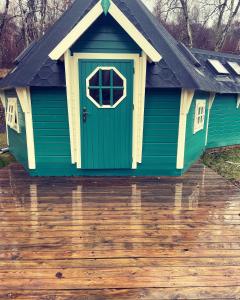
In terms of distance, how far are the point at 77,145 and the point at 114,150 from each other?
75 cm

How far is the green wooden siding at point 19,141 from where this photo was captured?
Answer: 5.74 m

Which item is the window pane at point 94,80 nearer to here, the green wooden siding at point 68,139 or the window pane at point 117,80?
the window pane at point 117,80

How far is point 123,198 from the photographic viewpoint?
178 inches

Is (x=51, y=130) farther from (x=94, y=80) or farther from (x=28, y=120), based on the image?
(x=94, y=80)

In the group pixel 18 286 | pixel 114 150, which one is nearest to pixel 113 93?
pixel 114 150

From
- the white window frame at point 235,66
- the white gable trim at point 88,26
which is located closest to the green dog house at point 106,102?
the white gable trim at point 88,26

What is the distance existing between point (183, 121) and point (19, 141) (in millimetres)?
3783

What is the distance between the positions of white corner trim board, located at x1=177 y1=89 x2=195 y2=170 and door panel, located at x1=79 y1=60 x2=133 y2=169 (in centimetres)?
103

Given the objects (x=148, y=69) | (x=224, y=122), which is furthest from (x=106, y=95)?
(x=224, y=122)

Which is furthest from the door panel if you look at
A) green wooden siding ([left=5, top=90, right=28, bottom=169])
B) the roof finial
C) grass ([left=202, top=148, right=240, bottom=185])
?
grass ([left=202, top=148, right=240, bottom=185])

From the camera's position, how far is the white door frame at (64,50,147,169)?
4.96 metres

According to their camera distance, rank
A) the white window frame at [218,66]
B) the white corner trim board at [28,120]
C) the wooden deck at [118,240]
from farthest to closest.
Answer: the white window frame at [218,66] → the white corner trim board at [28,120] → the wooden deck at [118,240]

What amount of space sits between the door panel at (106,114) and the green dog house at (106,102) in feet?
0.06

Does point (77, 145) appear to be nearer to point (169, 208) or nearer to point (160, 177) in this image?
point (160, 177)
